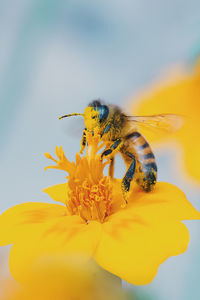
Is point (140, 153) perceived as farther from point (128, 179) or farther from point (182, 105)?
point (182, 105)

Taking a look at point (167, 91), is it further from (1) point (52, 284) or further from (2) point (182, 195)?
(1) point (52, 284)

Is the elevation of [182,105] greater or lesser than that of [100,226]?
greater

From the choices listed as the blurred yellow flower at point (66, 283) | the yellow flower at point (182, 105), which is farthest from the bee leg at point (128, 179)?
the yellow flower at point (182, 105)

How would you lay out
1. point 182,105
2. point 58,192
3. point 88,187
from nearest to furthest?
point 88,187
point 58,192
point 182,105

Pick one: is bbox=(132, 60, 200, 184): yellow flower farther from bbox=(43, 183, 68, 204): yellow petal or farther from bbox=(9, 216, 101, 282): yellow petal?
bbox=(9, 216, 101, 282): yellow petal

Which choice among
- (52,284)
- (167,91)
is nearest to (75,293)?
(52,284)

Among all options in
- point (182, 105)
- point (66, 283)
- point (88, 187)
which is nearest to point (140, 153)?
point (88, 187)

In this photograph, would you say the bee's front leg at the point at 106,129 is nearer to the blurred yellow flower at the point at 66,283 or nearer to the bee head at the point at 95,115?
the bee head at the point at 95,115

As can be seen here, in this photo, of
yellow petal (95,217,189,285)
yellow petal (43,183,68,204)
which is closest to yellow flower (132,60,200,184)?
yellow petal (43,183,68,204)
